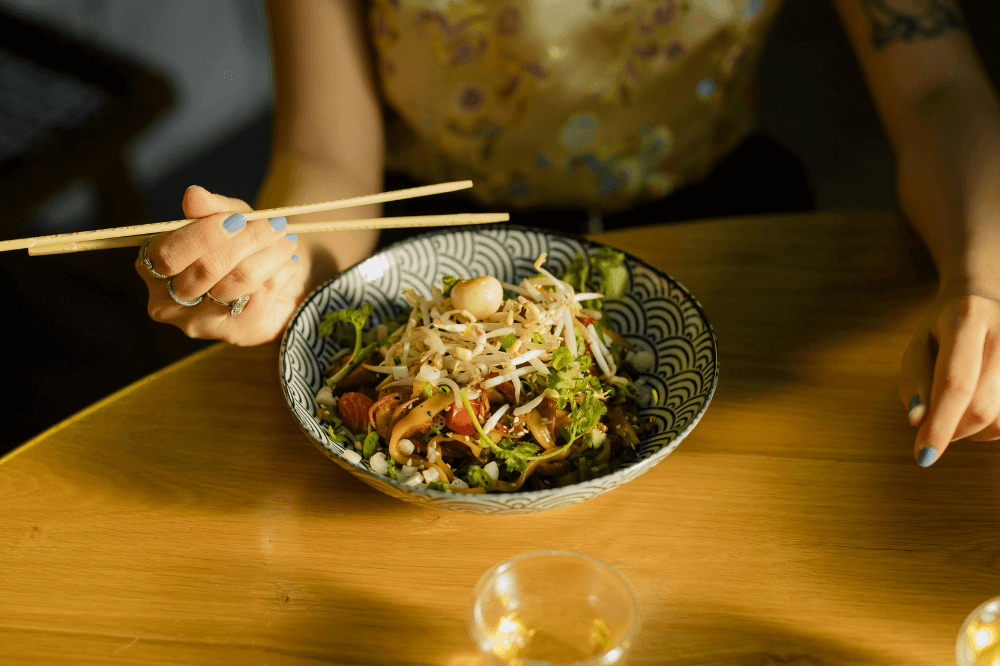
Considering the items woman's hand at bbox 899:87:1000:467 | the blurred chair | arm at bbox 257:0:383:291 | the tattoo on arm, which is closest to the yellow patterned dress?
arm at bbox 257:0:383:291

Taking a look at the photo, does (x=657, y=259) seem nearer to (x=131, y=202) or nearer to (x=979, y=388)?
(x=979, y=388)

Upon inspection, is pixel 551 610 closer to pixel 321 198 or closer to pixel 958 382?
pixel 958 382

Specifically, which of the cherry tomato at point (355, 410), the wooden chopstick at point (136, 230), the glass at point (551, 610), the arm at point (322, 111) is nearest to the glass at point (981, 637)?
the glass at point (551, 610)

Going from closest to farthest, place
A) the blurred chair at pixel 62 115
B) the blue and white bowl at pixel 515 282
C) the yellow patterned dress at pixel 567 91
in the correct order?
the blue and white bowl at pixel 515 282 < the yellow patterned dress at pixel 567 91 < the blurred chair at pixel 62 115

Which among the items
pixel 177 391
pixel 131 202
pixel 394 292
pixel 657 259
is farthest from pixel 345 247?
pixel 131 202

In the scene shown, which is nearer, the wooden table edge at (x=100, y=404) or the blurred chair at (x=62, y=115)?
the wooden table edge at (x=100, y=404)

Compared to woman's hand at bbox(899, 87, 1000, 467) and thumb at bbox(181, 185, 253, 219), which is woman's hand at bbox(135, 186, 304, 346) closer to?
thumb at bbox(181, 185, 253, 219)

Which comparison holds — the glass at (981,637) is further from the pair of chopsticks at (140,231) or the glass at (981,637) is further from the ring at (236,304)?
the ring at (236,304)
